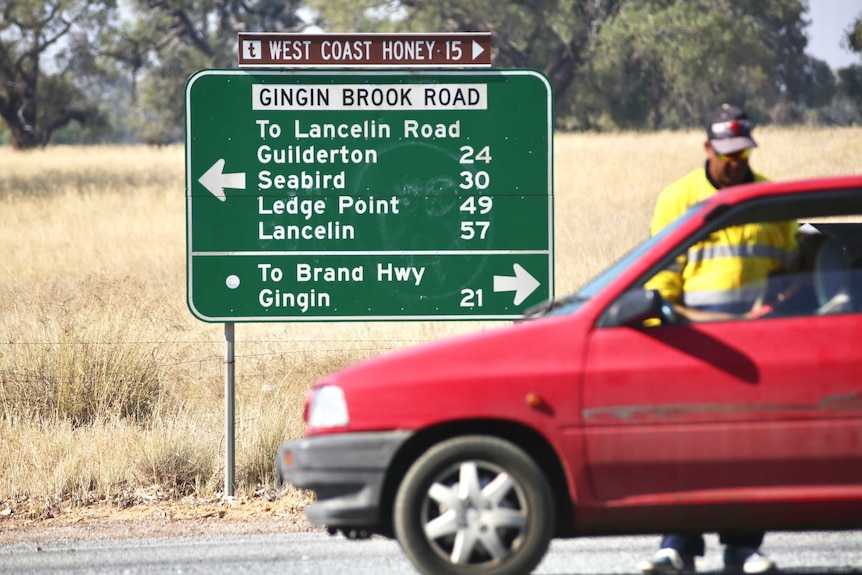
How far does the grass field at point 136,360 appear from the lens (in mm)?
8312

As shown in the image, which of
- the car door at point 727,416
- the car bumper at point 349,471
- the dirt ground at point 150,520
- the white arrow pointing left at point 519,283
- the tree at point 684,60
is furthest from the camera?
the tree at point 684,60

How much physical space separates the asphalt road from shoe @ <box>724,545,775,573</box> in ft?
0.26

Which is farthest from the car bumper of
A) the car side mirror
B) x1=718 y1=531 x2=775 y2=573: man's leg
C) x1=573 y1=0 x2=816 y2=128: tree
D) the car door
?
x1=573 y1=0 x2=816 y2=128: tree

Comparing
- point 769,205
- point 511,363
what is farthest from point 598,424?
point 769,205

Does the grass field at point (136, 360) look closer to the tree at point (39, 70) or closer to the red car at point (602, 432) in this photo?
the red car at point (602, 432)

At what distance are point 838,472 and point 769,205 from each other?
3.78 ft

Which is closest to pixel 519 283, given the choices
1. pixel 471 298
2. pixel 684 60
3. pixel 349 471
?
pixel 471 298

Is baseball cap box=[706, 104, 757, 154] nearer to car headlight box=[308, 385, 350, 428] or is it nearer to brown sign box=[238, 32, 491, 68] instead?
car headlight box=[308, 385, 350, 428]

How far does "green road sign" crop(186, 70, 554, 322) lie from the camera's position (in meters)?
8.08

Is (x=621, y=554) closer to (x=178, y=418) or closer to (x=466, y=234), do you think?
(x=466, y=234)

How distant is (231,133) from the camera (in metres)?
8.03

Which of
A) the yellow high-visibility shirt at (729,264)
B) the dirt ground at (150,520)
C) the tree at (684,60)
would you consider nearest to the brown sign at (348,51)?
the dirt ground at (150,520)

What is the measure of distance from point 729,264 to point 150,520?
12.9 ft

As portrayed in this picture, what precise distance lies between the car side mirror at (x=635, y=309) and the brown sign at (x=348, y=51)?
341cm
